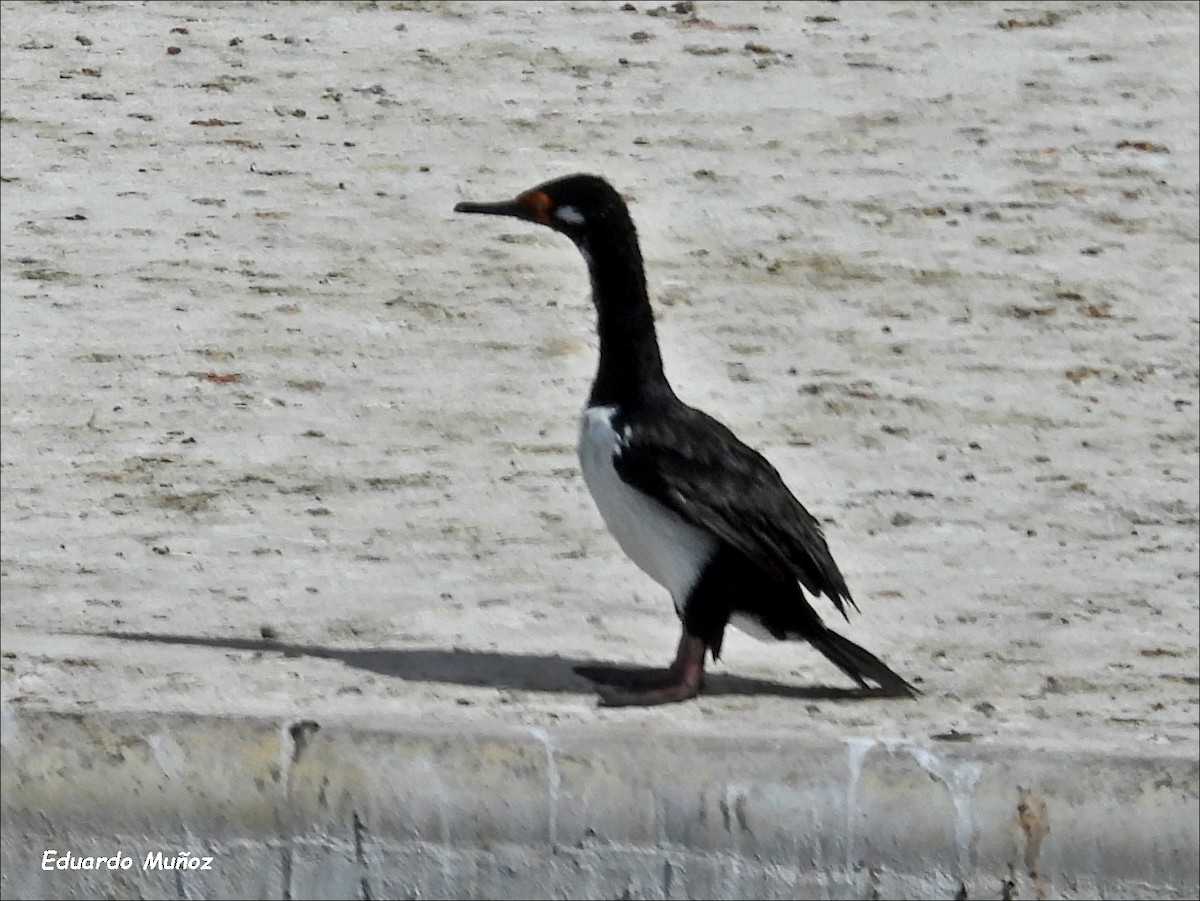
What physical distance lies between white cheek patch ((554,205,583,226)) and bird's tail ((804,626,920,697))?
3.16 ft

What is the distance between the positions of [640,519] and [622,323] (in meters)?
0.41

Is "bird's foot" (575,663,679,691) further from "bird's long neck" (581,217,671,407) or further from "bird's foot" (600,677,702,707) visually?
"bird's long neck" (581,217,671,407)

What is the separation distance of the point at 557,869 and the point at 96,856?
2.67 ft

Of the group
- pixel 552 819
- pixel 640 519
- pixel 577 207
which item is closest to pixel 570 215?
pixel 577 207

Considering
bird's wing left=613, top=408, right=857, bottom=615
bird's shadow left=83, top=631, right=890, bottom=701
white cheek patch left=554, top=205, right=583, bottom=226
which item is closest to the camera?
bird's wing left=613, top=408, right=857, bottom=615

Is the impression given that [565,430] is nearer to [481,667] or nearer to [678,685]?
[481,667]

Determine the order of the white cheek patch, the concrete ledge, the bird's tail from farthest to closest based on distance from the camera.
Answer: the white cheek patch → the bird's tail → the concrete ledge

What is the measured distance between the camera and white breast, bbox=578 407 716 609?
4.82m

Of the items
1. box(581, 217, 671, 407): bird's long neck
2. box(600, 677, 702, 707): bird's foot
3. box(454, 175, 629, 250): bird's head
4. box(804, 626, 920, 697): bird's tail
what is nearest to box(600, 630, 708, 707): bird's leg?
box(600, 677, 702, 707): bird's foot

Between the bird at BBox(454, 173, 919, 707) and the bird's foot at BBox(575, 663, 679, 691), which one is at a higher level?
the bird at BBox(454, 173, 919, 707)

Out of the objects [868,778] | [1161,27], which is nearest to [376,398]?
[868,778]

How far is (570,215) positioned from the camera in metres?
5.03

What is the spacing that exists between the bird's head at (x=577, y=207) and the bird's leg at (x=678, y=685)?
2.78 ft

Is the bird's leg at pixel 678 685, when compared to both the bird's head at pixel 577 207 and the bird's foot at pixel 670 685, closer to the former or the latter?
the bird's foot at pixel 670 685
